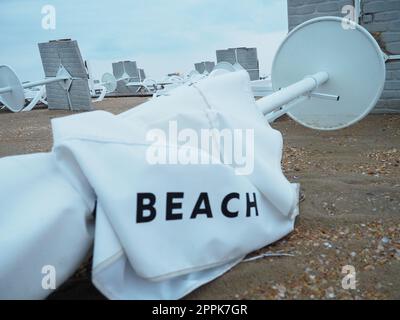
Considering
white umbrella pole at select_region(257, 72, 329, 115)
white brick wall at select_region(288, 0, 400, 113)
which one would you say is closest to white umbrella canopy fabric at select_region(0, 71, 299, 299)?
white umbrella pole at select_region(257, 72, 329, 115)

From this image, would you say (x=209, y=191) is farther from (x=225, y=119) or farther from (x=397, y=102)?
(x=397, y=102)

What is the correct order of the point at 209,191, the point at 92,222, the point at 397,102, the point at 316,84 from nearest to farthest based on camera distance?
the point at 92,222
the point at 209,191
the point at 316,84
the point at 397,102

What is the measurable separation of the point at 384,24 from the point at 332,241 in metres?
2.94

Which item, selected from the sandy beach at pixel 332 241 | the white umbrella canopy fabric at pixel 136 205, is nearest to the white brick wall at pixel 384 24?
the sandy beach at pixel 332 241

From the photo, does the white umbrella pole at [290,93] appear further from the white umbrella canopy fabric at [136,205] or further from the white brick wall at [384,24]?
the white brick wall at [384,24]

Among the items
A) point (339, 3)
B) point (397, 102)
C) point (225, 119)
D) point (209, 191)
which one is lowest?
point (397, 102)

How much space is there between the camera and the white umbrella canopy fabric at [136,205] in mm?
945

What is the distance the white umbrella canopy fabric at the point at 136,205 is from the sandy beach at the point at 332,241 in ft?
0.30

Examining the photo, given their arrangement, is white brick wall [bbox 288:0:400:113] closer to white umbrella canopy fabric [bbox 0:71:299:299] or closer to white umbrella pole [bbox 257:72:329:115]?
white umbrella pole [bbox 257:72:329:115]

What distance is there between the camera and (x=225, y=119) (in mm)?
1336

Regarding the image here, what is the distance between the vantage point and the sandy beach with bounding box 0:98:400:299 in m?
1.11

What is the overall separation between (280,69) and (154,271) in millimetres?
2194

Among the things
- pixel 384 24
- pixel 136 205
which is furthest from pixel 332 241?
pixel 384 24

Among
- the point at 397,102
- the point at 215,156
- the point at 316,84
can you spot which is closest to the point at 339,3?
the point at 397,102
